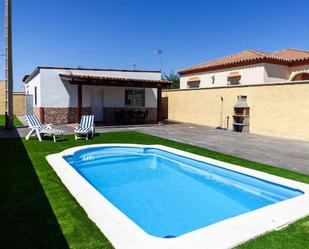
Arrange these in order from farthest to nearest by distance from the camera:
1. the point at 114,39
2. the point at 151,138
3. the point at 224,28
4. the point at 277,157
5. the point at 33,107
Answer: the point at 114,39 < the point at 224,28 < the point at 33,107 < the point at 151,138 < the point at 277,157

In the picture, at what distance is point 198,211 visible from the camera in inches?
240

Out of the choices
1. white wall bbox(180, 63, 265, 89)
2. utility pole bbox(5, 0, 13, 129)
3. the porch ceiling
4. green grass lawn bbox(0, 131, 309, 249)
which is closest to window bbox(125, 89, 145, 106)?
the porch ceiling

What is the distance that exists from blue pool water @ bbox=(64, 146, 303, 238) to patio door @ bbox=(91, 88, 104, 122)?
11776 millimetres

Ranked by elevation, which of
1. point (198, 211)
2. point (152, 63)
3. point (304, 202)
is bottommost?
point (198, 211)

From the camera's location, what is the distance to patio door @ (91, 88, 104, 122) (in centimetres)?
2211

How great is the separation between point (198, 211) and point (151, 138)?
8.28m

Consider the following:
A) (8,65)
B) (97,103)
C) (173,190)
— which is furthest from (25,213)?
(97,103)

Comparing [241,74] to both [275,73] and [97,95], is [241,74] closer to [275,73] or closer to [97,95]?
[275,73]

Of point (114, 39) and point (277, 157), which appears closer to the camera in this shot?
point (277, 157)

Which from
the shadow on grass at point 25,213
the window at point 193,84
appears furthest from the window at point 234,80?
the shadow on grass at point 25,213

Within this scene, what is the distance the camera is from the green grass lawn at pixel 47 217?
12.7 ft

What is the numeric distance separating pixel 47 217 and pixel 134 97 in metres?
19.3

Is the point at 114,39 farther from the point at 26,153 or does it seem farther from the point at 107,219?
the point at 107,219

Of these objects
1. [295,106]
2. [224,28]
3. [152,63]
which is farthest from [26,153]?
[152,63]
